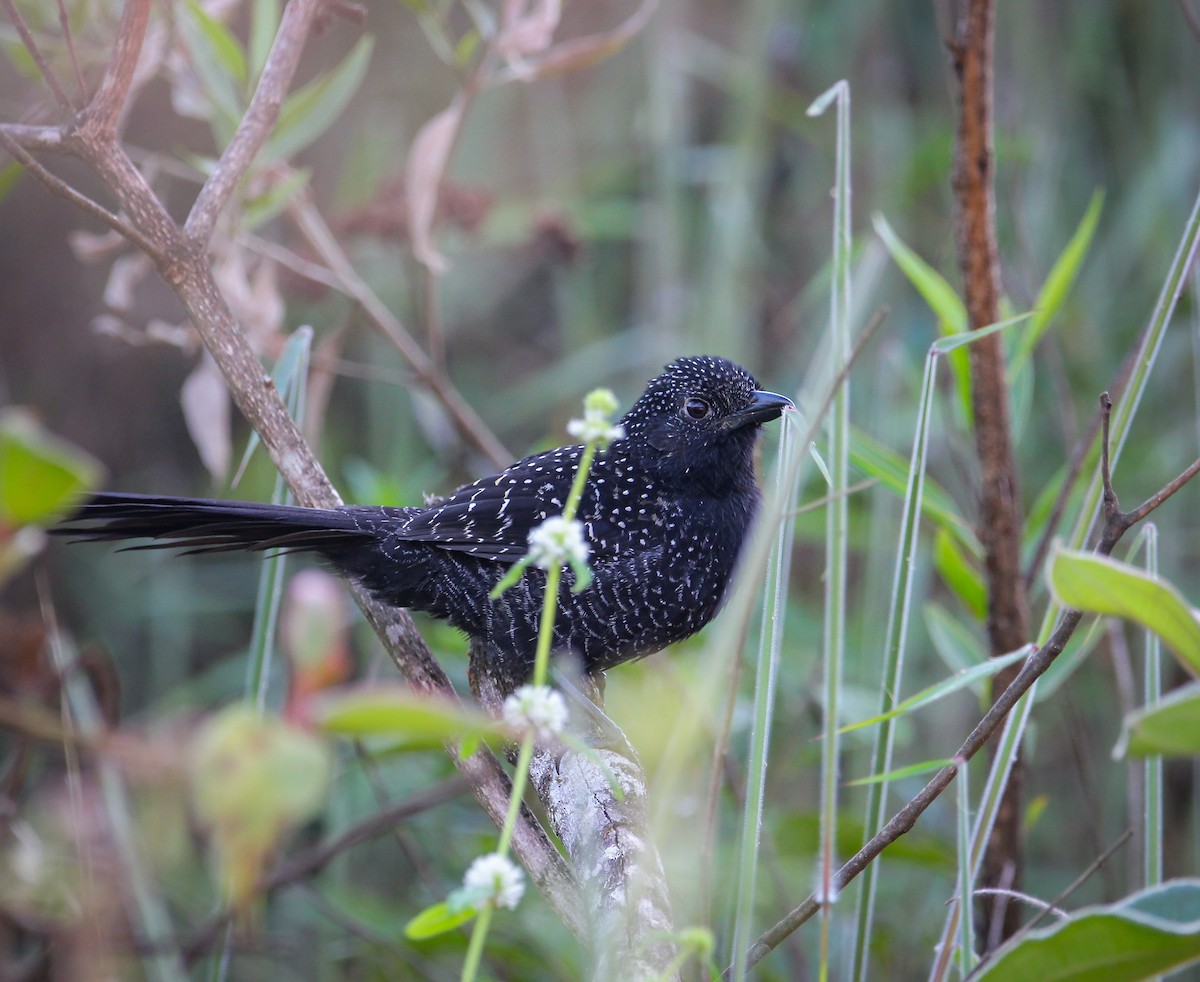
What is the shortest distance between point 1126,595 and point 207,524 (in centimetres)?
161

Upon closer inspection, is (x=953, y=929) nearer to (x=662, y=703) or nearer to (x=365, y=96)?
(x=662, y=703)

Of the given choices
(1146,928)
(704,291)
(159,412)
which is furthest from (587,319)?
(1146,928)

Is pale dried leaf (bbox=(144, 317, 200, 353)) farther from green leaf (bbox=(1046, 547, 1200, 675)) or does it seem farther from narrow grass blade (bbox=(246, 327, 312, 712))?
green leaf (bbox=(1046, 547, 1200, 675))

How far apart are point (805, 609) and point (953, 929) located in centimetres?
261

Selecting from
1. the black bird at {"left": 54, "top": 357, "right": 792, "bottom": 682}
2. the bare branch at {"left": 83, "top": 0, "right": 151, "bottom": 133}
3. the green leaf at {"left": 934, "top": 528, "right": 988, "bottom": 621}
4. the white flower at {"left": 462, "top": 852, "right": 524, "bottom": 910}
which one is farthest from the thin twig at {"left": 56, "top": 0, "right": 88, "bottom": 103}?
the green leaf at {"left": 934, "top": 528, "right": 988, "bottom": 621}

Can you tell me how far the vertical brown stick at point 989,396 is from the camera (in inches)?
84.6

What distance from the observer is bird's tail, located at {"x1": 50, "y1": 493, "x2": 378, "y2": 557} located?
184 cm

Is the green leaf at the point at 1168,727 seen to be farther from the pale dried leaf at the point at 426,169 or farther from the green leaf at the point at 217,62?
the green leaf at the point at 217,62

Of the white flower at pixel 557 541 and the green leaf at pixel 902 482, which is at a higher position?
the white flower at pixel 557 541

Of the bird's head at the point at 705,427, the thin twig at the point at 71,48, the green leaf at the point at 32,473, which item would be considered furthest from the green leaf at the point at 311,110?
the green leaf at the point at 32,473

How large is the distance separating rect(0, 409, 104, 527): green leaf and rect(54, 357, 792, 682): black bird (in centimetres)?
141

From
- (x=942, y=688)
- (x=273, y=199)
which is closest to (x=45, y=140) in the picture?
(x=273, y=199)

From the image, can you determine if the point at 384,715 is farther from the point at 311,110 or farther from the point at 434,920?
the point at 311,110

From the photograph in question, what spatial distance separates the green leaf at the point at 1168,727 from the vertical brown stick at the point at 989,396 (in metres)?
1.35
